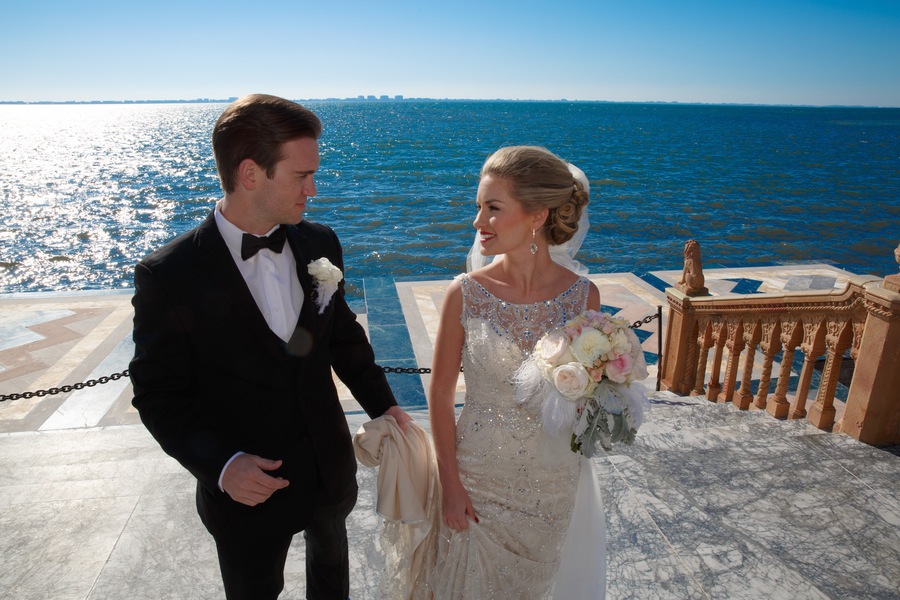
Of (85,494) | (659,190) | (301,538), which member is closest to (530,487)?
(301,538)

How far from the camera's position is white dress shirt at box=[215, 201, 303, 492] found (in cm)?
209

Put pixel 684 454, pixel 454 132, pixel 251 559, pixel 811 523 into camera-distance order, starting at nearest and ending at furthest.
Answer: pixel 251 559, pixel 811 523, pixel 684 454, pixel 454 132

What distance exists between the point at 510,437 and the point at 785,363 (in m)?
3.73

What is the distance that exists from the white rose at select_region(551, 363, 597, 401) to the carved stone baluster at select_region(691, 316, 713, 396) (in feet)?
14.3

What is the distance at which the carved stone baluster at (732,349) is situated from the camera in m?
5.68

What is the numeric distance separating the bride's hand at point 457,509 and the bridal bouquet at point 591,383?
46cm

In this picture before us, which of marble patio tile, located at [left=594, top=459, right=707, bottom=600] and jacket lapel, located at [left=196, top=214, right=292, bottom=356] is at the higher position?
jacket lapel, located at [left=196, top=214, right=292, bottom=356]

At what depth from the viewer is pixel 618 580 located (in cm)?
304

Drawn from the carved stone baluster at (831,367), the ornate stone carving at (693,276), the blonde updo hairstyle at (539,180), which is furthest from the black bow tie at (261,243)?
the ornate stone carving at (693,276)

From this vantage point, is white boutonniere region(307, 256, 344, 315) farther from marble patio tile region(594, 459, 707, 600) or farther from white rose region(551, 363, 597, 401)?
marble patio tile region(594, 459, 707, 600)

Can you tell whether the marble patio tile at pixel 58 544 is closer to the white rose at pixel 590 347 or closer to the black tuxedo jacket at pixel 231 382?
the black tuxedo jacket at pixel 231 382

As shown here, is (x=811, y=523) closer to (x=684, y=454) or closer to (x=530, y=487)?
(x=684, y=454)

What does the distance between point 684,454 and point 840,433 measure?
1346mm

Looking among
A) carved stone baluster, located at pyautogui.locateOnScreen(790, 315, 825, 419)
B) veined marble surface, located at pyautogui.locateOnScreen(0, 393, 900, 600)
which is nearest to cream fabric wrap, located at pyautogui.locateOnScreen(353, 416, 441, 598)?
veined marble surface, located at pyautogui.locateOnScreen(0, 393, 900, 600)
